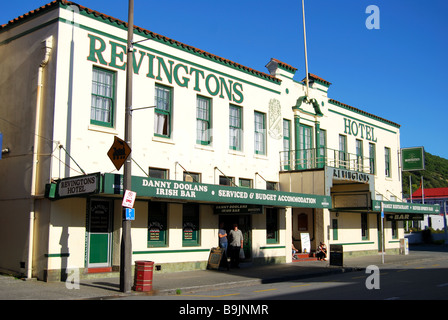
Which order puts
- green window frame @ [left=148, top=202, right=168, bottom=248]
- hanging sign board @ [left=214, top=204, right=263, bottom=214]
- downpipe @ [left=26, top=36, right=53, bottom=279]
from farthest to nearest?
hanging sign board @ [left=214, top=204, right=263, bottom=214], green window frame @ [left=148, top=202, right=168, bottom=248], downpipe @ [left=26, top=36, right=53, bottom=279]

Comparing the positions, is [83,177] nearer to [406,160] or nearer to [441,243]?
[406,160]

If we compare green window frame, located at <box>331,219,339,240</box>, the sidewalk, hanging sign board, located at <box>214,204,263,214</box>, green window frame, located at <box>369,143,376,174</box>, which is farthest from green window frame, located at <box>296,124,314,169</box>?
green window frame, located at <box>369,143,376,174</box>

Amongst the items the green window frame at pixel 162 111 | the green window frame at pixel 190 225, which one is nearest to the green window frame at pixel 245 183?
the green window frame at pixel 190 225

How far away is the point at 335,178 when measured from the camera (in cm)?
2270

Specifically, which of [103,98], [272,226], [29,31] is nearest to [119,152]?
[103,98]

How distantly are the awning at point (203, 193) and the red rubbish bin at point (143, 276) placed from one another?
218cm

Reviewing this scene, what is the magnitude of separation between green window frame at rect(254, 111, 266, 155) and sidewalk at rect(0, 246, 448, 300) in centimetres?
529

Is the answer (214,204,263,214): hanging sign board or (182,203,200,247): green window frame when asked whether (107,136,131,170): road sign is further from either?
(214,204,263,214): hanging sign board

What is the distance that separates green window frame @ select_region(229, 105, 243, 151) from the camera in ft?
68.8

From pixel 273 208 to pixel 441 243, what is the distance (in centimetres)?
2903

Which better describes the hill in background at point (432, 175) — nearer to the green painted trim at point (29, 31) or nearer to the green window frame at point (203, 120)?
the green window frame at point (203, 120)

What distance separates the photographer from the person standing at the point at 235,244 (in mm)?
19281
